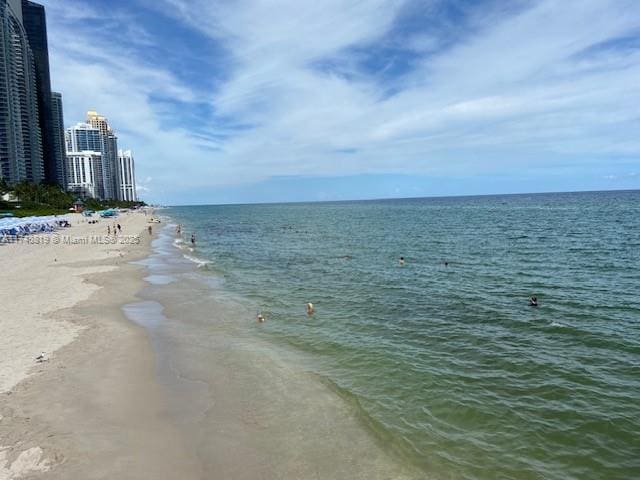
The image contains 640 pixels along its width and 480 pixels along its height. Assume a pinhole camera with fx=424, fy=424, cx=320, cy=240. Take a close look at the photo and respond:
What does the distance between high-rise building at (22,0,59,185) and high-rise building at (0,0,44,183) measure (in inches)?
405

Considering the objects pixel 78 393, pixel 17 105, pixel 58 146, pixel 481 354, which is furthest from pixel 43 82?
pixel 481 354

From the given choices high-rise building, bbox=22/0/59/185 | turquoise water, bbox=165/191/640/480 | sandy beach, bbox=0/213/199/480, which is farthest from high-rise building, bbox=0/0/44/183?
turquoise water, bbox=165/191/640/480

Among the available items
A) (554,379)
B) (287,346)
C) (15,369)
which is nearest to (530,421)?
(554,379)

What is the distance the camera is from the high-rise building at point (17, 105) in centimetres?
13912

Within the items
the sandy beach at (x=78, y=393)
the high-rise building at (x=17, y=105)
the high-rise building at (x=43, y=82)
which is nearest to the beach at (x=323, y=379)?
the sandy beach at (x=78, y=393)

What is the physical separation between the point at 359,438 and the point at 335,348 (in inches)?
255

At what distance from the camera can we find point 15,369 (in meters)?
12.6

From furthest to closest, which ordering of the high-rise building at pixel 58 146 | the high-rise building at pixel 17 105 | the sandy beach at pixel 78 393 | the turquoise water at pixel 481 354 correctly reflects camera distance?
the high-rise building at pixel 58 146
the high-rise building at pixel 17 105
the turquoise water at pixel 481 354
the sandy beach at pixel 78 393

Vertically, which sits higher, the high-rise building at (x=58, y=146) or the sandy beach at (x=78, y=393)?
the high-rise building at (x=58, y=146)

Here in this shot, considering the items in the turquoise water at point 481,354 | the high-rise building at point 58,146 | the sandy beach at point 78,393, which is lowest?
the turquoise water at point 481,354

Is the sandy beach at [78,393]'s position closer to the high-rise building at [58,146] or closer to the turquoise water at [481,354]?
the turquoise water at [481,354]

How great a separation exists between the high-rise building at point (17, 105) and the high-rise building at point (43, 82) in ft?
33.7

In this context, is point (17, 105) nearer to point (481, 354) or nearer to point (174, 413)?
point (174, 413)

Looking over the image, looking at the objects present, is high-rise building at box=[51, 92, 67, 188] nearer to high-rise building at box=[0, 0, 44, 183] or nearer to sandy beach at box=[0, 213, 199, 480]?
high-rise building at box=[0, 0, 44, 183]
